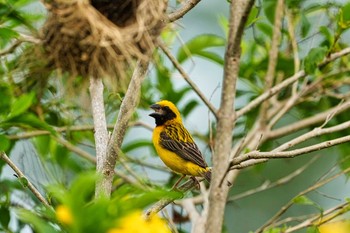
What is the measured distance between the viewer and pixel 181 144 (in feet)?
21.1

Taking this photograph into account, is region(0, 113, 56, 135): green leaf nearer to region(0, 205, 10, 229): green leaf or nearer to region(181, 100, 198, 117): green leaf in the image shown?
region(0, 205, 10, 229): green leaf

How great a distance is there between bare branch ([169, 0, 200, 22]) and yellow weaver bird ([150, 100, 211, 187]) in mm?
1722

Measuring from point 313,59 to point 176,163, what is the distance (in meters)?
1.47

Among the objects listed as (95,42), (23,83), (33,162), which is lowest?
(33,162)

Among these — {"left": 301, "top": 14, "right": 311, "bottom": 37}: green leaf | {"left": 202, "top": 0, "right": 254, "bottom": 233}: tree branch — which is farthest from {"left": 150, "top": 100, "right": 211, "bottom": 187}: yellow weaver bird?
{"left": 202, "top": 0, "right": 254, "bottom": 233}: tree branch

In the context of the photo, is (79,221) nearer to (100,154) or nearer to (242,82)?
(100,154)

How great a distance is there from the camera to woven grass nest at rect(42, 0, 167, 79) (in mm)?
4324

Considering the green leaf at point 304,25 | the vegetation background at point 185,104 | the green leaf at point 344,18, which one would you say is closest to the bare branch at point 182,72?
the vegetation background at point 185,104

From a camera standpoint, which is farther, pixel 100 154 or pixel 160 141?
pixel 160 141

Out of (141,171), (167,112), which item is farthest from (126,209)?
(167,112)

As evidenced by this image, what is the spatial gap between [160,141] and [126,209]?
Result: 372 cm

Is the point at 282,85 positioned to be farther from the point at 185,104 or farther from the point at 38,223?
the point at 38,223

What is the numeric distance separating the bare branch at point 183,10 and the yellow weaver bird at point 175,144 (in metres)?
1.72

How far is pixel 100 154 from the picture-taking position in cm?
429
